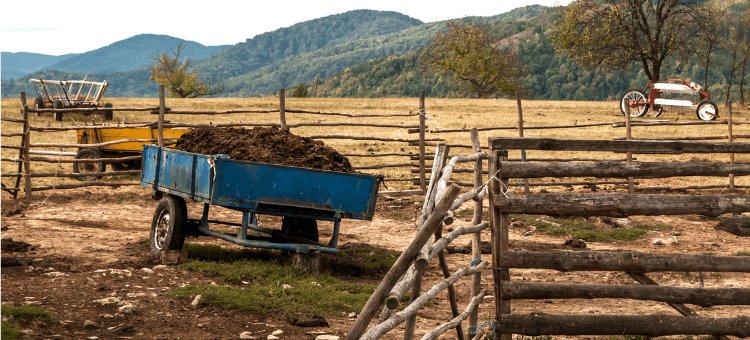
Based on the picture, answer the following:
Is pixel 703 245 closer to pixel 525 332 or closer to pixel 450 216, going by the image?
pixel 525 332

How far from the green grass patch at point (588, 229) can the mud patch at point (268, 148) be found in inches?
165

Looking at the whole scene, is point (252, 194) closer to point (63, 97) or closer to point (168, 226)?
point (168, 226)

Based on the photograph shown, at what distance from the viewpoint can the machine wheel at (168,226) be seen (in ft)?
21.1

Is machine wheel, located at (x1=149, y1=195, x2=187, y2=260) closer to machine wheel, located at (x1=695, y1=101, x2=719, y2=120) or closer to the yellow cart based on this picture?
the yellow cart

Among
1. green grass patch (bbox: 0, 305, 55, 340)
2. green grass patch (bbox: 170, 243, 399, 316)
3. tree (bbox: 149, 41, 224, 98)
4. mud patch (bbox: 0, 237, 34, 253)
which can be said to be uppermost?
tree (bbox: 149, 41, 224, 98)

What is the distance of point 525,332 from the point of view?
3922 millimetres

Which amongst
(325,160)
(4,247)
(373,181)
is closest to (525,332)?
(373,181)

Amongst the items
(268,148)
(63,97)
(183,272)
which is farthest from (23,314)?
(63,97)

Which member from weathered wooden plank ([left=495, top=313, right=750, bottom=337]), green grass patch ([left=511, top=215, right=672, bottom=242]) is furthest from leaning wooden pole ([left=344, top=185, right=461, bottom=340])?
green grass patch ([left=511, top=215, right=672, bottom=242])

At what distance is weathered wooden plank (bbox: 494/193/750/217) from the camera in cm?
385

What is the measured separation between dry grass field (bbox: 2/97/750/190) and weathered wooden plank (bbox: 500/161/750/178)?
9.25m

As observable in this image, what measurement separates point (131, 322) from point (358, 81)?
112 metres

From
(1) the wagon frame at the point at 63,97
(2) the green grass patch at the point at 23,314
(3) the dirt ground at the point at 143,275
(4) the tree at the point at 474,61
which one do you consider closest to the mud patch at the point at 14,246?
Result: (3) the dirt ground at the point at 143,275

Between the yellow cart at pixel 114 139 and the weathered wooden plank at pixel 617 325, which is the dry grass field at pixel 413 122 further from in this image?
the weathered wooden plank at pixel 617 325
